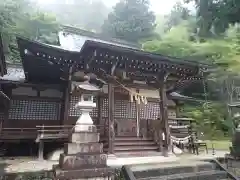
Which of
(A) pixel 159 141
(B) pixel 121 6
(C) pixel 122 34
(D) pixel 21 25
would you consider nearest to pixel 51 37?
(D) pixel 21 25

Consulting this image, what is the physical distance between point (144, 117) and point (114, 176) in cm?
638

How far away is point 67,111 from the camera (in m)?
9.82

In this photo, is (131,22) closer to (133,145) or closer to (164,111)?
(164,111)

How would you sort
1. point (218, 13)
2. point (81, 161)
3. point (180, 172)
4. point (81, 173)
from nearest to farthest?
point (180, 172) < point (81, 173) < point (81, 161) < point (218, 13)

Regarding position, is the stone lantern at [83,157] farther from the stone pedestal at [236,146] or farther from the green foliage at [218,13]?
the green foliage at [218,13]

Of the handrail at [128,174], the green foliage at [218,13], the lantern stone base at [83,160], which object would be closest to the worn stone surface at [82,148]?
the lantern stone base at [83,160]

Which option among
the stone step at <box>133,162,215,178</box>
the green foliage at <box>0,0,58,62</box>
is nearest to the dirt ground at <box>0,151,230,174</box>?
the stone step at <box>133,162,215,178</box>

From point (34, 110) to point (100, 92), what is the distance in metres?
4.33

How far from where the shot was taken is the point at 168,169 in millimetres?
4637

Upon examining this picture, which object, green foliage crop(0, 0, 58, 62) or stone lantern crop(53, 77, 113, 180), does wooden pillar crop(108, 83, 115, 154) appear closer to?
stone lantern crop(53, 77, 113, 180)

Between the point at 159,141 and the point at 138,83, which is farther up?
the point at 138,83

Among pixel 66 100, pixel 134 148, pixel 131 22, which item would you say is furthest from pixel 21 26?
pixel 134 148

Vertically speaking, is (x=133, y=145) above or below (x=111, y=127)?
below

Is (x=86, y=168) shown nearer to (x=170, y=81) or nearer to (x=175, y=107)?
(x=170, y=81)
